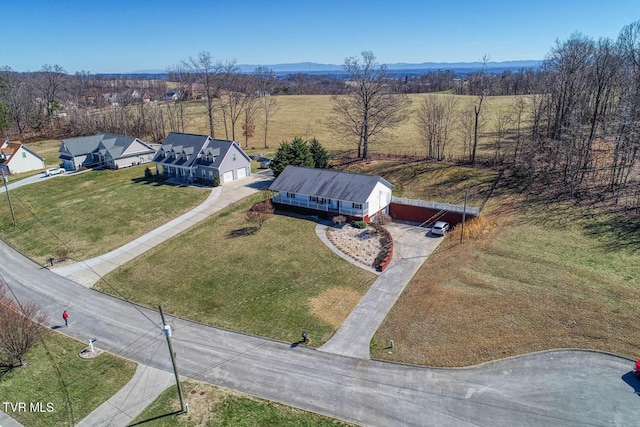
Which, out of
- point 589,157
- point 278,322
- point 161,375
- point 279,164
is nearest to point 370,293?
point 278,322

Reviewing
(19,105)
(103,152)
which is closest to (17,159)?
(103,152)

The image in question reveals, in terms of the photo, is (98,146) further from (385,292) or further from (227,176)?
(385,292)

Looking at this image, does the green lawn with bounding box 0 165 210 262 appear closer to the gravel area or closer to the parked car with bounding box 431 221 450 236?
the gravel area

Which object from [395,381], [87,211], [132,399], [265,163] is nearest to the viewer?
[132,399]

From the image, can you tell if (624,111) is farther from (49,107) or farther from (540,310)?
(49,107)

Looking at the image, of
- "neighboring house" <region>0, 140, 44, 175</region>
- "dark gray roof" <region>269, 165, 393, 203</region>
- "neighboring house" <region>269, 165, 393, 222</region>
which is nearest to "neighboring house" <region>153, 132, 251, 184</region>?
"dark gray roof" <region>269, 165, 393, 203</region>

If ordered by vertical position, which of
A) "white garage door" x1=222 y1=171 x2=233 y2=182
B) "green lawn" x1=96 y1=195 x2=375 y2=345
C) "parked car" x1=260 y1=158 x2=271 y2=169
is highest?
"parked car" x1=260 y1=158 x2=271 y2=169
